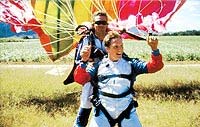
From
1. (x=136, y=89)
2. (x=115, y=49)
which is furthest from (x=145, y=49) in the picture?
(x=115, y=49)

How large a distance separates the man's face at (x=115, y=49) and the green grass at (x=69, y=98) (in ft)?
2.89

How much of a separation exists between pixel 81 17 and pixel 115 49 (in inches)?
35.3

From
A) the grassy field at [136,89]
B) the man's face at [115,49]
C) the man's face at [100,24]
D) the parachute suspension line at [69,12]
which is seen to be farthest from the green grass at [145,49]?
the man's face at [115,49]

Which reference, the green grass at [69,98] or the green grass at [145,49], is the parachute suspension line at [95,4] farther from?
the green grass at [69,98]

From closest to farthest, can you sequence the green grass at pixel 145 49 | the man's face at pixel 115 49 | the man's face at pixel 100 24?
the man's face at pixel 115 49
the man's face at pixel 100 24
the green grass at pixel 145 49

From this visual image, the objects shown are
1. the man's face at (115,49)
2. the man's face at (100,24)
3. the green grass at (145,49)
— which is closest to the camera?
the man's face at (115,49)

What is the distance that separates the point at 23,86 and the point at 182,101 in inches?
47.4

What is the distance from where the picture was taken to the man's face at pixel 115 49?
2443 mm

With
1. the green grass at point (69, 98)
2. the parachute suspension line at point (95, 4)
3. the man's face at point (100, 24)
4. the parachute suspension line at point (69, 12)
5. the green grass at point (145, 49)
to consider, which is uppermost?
the parachute suspension line at point (95, 4)

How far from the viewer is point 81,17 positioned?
3.29m

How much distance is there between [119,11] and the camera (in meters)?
3.31

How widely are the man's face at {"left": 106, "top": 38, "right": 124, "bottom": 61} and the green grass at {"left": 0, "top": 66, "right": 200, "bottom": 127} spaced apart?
880 millimetres

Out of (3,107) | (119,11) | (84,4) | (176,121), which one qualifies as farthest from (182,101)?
(3,107)

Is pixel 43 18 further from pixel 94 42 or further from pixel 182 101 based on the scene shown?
pixel 182 101
